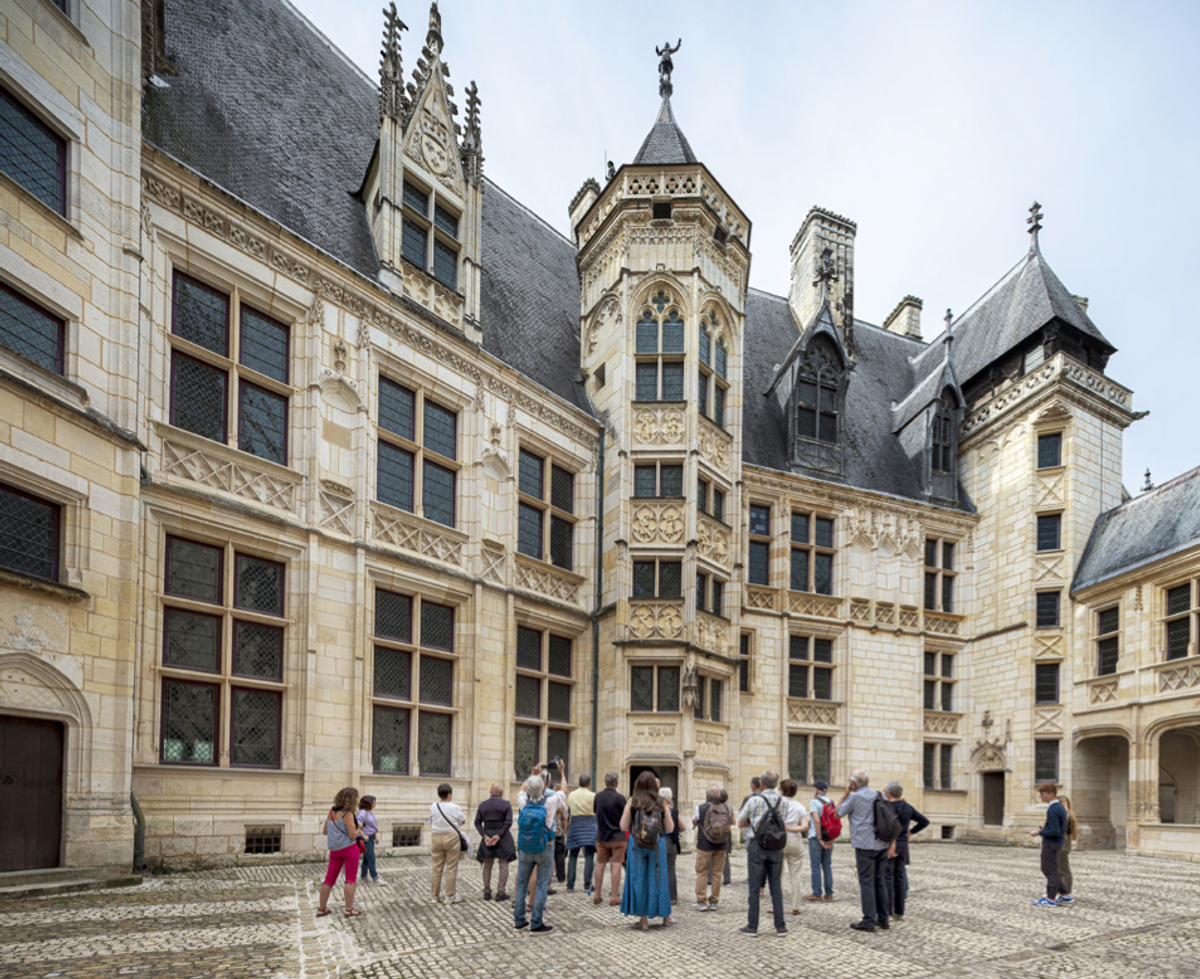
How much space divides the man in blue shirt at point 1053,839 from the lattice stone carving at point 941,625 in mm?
13968

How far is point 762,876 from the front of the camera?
8078 millimetres

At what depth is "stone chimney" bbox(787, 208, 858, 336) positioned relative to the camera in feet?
88.9

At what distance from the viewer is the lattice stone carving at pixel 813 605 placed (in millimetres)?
21938

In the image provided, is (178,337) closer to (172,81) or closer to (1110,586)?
(172,81)

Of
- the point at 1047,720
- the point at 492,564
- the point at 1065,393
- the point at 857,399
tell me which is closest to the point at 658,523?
the point at 492,564

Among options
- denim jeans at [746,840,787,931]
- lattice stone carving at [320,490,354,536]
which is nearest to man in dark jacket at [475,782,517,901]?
denim jeans at [746,840,787,931]

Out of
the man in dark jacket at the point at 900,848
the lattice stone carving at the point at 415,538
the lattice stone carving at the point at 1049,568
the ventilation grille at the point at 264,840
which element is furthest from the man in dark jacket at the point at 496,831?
the lattice stone carving at the point at 1049,568

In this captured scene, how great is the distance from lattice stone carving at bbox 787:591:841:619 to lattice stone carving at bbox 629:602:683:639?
5367mm

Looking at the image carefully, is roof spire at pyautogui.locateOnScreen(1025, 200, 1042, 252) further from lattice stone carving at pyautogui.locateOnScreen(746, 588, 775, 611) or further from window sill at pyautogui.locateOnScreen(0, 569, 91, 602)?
window sill at pyautogui.locateOnScreen(0, 569, 91, 602)

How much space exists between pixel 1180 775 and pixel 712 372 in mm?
15488

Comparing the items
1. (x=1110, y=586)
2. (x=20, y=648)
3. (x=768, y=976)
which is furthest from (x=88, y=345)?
(x=1110, y=586)

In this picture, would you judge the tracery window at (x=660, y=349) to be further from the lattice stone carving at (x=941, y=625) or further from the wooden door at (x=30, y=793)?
the wooden door at (x=30, y=793)

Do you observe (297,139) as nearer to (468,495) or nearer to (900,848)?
(468,495)

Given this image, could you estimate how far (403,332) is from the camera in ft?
48.1
